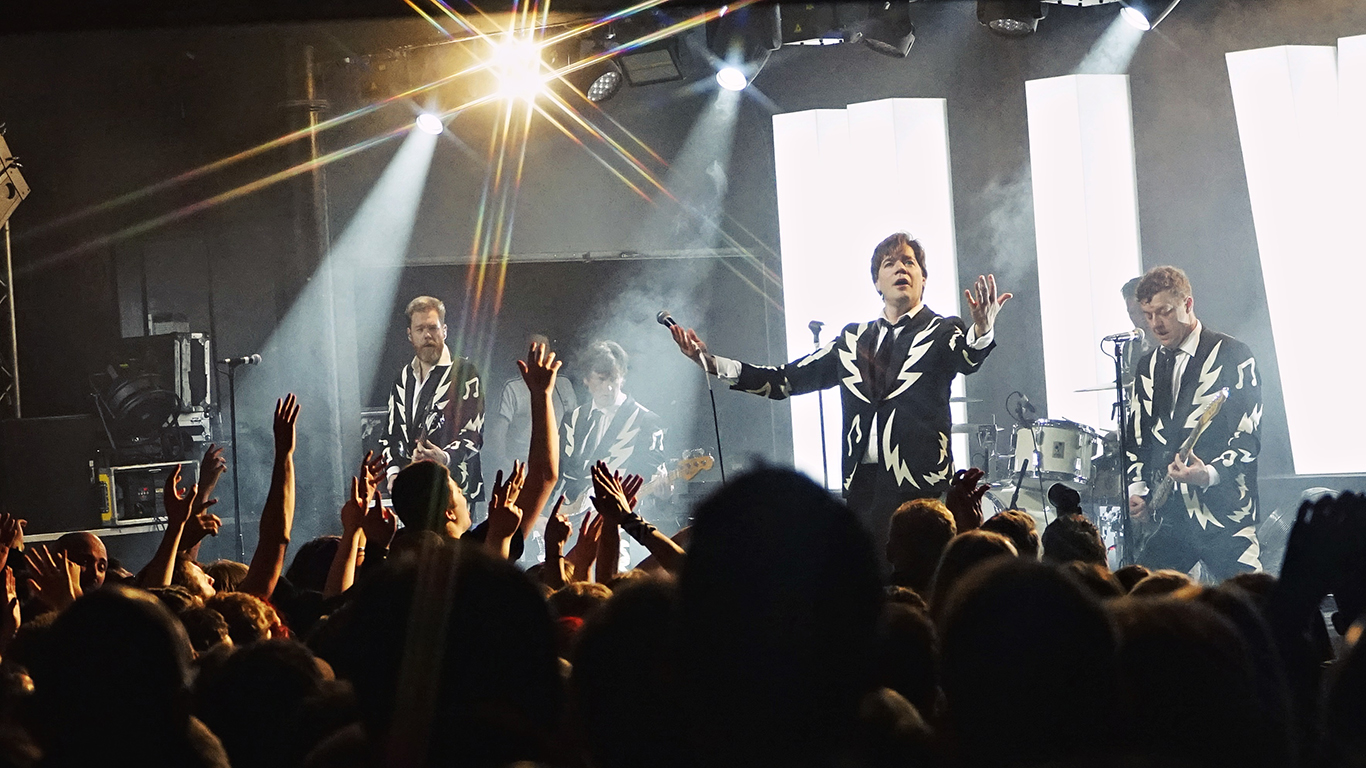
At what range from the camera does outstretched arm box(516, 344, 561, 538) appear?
3.08 metres

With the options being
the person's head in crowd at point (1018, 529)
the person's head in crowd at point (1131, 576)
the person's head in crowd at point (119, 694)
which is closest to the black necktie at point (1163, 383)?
the person's head in crowd at point (1018, 529)

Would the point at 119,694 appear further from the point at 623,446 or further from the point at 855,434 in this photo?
the point at 623,446

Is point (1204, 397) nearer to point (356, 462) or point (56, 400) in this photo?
point (356, 462)

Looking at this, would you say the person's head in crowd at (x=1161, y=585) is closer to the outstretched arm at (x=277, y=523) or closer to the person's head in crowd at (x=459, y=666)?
the person's head in crowd at (x=459, y=666)

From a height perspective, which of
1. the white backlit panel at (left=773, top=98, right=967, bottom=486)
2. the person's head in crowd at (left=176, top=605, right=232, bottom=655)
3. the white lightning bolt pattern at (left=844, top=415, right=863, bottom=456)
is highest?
the white backlit panel at (left=773, top=98, right=967, bottom=486)

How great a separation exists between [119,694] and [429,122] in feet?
26.2

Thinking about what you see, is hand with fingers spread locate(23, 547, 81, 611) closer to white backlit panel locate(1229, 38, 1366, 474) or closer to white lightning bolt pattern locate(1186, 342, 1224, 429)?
white lightning bolt pattern locate(1186, 342, 1224, 429)

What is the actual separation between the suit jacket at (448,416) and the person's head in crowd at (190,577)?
310cm

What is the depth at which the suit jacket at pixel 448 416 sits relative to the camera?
6.58m

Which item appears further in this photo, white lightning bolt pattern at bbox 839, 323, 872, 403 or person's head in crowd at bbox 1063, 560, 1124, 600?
white lightning bolt pattern at bbox 839, 323, 872, 403

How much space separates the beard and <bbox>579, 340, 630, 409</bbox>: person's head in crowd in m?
1.30

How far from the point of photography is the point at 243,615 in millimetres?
2236

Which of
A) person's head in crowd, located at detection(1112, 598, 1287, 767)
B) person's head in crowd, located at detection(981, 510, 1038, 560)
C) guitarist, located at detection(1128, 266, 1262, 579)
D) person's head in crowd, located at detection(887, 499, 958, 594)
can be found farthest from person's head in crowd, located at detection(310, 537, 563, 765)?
guitarist, located at detection(1128, 266, 1262, 579)

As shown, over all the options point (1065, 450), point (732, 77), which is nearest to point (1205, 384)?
point (1065, 450)
